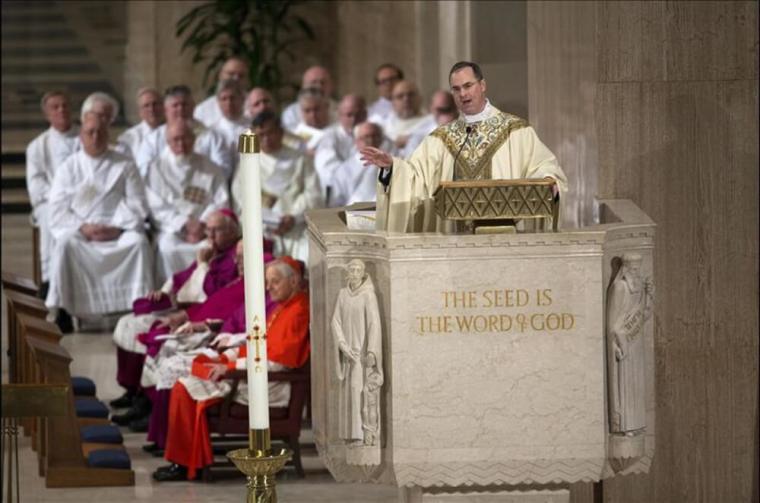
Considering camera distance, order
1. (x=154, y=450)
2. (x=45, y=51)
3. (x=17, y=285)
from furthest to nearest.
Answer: (x=45, y=51)
(x=17, y=285)
(x=154, y=450)

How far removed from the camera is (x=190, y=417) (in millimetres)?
9555

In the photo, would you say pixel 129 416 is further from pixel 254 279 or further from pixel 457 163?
pixel 254 279

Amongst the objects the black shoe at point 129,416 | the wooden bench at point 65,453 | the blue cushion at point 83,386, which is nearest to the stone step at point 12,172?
the blue cushion at point 83,386

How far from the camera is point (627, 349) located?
23.6 feet

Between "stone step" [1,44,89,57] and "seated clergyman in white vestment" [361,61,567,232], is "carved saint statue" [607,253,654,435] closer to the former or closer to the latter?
"seated clergyman in white vestment" [361,61,567,232]

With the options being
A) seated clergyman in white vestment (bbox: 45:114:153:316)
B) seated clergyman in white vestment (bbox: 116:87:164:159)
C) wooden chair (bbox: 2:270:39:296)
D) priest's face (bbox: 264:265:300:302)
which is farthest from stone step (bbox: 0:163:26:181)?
priest's face (bbox: 264:265:300:302)

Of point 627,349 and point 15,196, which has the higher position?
point 15,196

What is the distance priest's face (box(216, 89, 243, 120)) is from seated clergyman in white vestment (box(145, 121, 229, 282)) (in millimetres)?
842

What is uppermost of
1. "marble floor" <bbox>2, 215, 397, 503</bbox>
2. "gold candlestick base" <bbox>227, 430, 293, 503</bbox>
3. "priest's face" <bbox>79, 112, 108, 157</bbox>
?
"priest's face" <bbox>79, 112, 108, 157</bbox>

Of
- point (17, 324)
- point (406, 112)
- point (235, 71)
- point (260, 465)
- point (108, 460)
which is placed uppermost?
point (235, 71)

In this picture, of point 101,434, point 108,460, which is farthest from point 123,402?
point 108,460

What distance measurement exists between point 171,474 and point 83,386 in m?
Result: 1.69

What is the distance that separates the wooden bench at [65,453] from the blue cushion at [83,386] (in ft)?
5.22

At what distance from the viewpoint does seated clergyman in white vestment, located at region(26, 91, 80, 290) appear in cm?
1390
